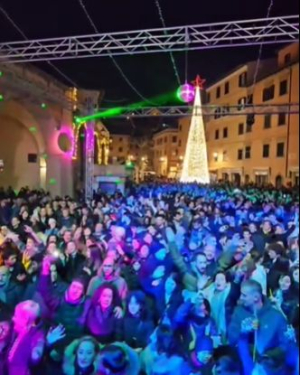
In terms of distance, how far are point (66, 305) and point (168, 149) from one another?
11.0 feet

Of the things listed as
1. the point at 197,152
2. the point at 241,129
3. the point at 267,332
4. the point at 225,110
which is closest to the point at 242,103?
the point at 225,110

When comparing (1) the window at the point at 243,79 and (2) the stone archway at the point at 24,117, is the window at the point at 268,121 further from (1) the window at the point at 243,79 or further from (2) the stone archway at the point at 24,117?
(2) the stone archway at the point at 24,117

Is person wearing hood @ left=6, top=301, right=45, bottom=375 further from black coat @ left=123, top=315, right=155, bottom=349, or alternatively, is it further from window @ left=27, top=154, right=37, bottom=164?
window @ left=27, top=154, right=37, bottom=164

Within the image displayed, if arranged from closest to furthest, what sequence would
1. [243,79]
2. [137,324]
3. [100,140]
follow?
1. [137,324]
2. [243,79]
3. [100,140]

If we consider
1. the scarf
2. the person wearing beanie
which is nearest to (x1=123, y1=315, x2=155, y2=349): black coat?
the person wearing beanie

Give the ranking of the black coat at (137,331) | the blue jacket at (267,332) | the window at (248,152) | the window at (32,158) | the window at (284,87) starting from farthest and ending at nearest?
the window at (32,158)
the window at (248,152)
the black coat at (137,331)
the window at (284,87)
the blue jacket at (267,332)

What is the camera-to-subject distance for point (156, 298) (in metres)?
2.83

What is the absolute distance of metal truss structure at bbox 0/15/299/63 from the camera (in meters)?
4.96

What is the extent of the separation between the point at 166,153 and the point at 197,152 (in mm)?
742

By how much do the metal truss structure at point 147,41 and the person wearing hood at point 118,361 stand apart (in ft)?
11.9

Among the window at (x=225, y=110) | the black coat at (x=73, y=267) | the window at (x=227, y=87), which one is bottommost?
the black coat at (x=73, y=267)

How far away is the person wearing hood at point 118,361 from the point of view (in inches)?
83.6

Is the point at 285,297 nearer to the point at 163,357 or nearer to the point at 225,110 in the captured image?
the point at 163,357

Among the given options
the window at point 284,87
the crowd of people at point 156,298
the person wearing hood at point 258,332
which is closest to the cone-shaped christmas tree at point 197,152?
the crowd of people at point 156,298
